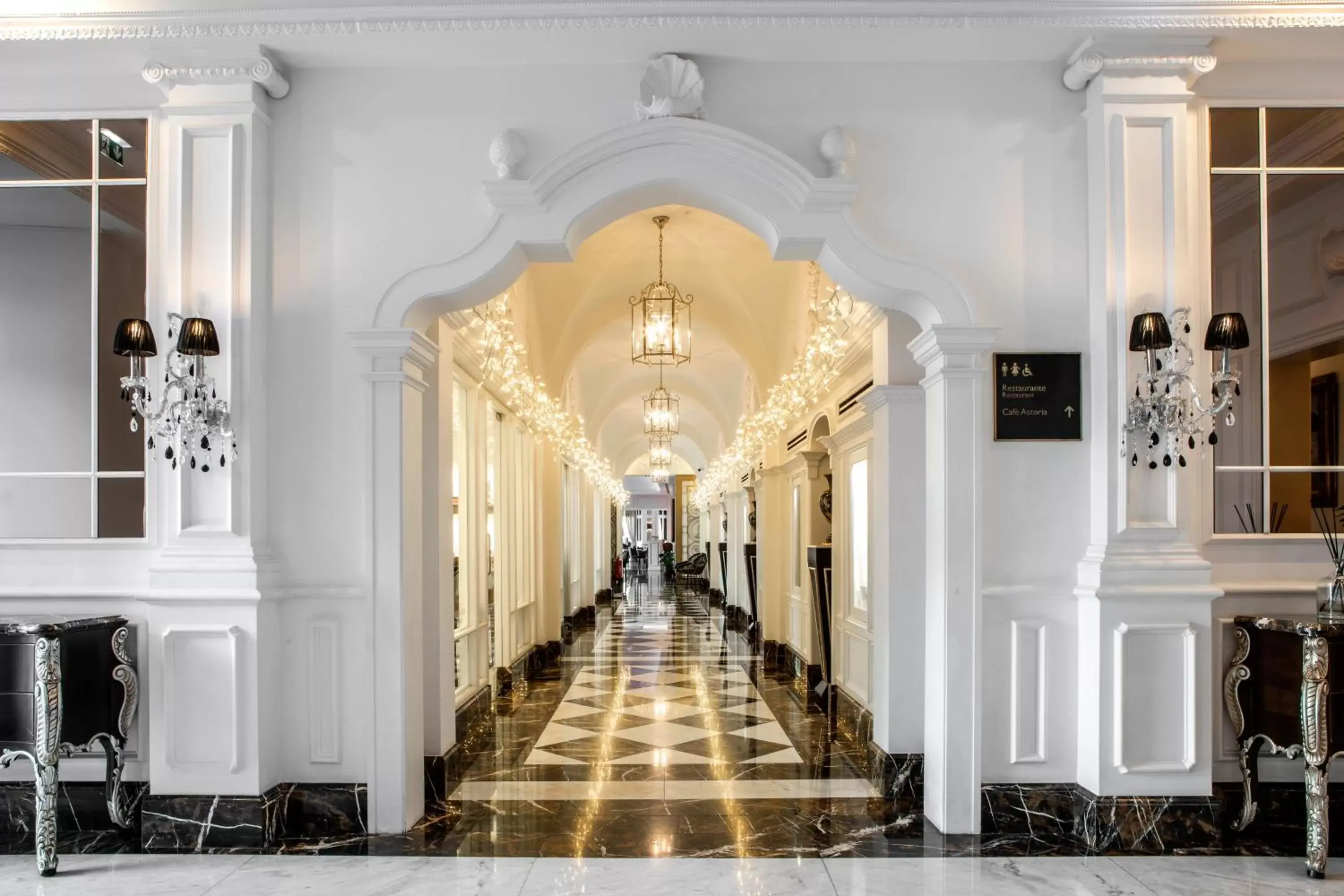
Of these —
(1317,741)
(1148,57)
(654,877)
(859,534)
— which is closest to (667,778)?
(654,877)

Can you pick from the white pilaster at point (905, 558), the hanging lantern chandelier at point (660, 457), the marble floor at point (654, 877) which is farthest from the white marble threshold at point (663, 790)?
the hanging lantern chandelier at point (660, 457)

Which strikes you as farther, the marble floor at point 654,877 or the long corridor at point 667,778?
the long corridor at point 667,778

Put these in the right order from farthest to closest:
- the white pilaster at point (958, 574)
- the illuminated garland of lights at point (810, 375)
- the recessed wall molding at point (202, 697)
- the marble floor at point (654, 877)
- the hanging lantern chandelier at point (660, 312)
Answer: the hanging lantern chandelier at point (660, 312) → the illuminated garland of lights at point (810, 375) → the white pilaster at point (958, 574) → the recessed wall molding at point (202, 697) → the marble floor at point (654, 877)

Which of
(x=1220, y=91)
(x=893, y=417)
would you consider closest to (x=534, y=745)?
(x=893, y=417)

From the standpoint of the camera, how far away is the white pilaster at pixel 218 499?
4.63m

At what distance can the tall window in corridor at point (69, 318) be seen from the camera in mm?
5078

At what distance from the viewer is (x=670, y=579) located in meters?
32.7

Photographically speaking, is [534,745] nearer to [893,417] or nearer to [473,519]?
[473,519]

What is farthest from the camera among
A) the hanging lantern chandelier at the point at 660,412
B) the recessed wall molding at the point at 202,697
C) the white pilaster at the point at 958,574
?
the hanging lantern chandelier at the point at 660,412

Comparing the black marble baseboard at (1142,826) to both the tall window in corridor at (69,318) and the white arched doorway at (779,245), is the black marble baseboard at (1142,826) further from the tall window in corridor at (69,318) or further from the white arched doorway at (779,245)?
the tall window in corridor at (69,318)

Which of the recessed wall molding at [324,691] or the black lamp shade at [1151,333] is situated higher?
the black lamp shade at [1151,333]

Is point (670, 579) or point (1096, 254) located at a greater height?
point (1096, 254)

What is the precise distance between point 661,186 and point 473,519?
3691 mm

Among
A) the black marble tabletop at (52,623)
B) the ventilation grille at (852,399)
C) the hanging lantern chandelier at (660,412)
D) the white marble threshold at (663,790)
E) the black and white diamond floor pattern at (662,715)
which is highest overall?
the hanging lantern chandelier at (660,412)
